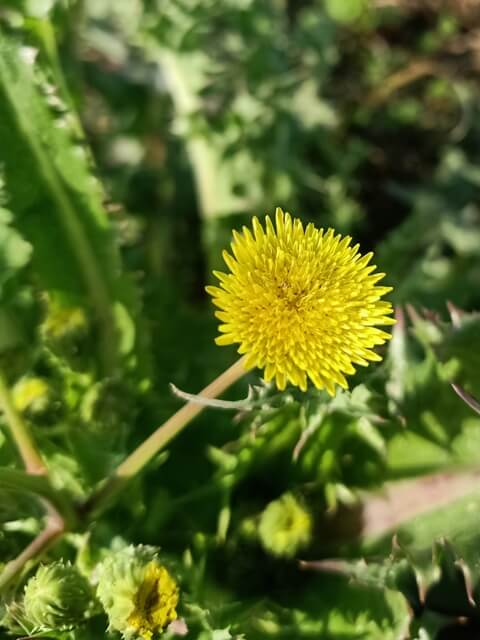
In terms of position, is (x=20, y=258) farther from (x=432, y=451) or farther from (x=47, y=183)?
(x=432, y=451)

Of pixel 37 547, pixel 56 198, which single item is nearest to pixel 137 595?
pixel 37 547

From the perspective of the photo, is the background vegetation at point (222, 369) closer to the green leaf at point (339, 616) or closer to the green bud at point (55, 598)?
the green leaf at point (339, 616)

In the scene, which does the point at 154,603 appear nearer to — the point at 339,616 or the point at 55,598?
the point at 55,598

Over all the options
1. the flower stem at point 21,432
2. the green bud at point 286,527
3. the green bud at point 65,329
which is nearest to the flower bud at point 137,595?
the flower stem at point 21,432

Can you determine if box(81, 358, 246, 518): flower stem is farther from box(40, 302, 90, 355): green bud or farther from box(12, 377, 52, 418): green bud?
box(40, 302, 90, 355): green bud

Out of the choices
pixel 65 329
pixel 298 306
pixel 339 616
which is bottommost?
pixel 339 616

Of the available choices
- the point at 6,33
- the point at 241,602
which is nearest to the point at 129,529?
the point at 241,602
